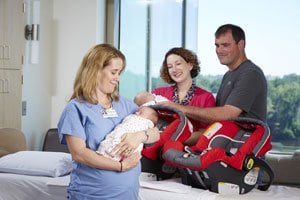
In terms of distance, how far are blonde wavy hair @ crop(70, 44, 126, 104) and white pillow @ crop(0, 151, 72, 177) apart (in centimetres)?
101

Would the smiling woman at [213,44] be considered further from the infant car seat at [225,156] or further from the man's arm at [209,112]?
the infant car seat at [225,156]

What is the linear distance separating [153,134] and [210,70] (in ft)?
7.12

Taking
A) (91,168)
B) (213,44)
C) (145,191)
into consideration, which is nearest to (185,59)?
(145,191)

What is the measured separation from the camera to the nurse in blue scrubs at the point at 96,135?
1.74m

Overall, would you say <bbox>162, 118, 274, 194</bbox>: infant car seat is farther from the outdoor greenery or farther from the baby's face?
the outdoor greenery

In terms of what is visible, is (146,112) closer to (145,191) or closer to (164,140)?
(164,140)

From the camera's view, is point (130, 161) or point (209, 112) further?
point (209, 112)

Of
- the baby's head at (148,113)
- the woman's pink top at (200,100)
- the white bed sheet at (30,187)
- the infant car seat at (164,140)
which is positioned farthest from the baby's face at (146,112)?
the white bed sheet at (30,187)

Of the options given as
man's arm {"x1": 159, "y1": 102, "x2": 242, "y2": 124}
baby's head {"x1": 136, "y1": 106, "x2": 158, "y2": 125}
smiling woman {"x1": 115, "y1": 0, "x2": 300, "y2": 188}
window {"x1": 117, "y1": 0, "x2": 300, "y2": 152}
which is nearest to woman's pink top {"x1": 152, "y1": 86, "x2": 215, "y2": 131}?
man's arm {"x1": 159, "y1": 102, "x2": 242, "y2": 124}

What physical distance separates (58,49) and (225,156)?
89.6 inches

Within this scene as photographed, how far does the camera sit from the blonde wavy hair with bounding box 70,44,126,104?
1.78 metres

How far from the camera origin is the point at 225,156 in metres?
2.10

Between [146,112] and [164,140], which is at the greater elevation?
[146,112]

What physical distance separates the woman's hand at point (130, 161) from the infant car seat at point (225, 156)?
363 mm
